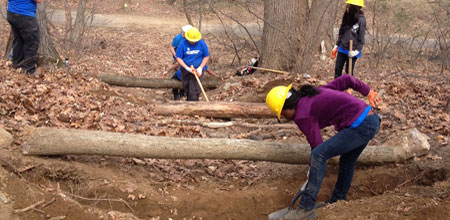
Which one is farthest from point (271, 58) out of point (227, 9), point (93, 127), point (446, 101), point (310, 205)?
point (227, 9)

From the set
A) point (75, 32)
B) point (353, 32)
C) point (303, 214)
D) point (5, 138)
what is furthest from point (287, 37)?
point (75, 32)

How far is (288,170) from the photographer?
5.71m

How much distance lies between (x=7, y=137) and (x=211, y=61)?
28.4 feet

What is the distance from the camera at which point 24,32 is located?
787cm

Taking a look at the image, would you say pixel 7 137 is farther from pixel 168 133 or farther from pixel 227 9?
pixel 227 9

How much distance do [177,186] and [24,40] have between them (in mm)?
4796

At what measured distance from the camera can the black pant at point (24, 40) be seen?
25.5 feet

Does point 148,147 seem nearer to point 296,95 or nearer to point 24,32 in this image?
point 296,95

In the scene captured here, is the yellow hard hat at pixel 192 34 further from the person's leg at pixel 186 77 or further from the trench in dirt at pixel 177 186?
the trench in dirt at pixel 177 186

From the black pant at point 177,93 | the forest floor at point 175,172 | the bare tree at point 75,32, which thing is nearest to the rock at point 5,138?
the forest floor at point 175,172

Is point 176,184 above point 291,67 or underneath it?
underneath

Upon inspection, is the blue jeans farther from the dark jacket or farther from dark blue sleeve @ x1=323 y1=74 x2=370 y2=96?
the dark jacket

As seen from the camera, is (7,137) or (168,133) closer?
(7,137)

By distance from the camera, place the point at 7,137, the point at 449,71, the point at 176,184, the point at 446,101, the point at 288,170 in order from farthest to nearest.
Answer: the point at 449,71, the point at 446,101, the point at 288,170, the point at 176,184, the point at 7,137
